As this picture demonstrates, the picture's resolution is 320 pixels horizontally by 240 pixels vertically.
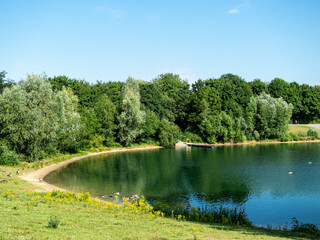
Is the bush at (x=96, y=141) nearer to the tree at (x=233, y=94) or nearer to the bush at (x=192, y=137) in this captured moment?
the bush at (x=192, y=137)

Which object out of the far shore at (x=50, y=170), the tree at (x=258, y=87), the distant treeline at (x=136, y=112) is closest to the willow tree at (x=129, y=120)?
the distant treeline at (x=136, y=112)

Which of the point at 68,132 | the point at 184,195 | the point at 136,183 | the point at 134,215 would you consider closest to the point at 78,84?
the point at 68,132

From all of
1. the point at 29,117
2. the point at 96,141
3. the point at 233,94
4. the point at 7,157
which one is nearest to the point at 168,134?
the point at 96,141

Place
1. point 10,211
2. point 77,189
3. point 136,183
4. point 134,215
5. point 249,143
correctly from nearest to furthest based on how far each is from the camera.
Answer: point 10,211, point 134,215, point 77,189, point 136,183, point 249,143

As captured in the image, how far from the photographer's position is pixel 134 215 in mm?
18078

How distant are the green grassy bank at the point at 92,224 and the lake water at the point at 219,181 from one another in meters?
8.32

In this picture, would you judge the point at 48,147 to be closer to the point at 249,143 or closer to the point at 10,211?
the point at 10,211

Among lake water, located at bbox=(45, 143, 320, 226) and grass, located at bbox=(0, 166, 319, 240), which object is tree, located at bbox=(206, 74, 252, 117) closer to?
lake water, located at bbox=(45, 143, 320, 226)

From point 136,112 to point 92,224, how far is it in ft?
186

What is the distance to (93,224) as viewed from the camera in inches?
561

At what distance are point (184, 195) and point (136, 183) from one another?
8520 millimetres

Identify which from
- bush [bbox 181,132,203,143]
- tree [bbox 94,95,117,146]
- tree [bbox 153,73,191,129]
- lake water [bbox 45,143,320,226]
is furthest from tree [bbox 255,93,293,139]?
tree [bbox 94,95,117,146]

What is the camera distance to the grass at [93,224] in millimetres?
11430

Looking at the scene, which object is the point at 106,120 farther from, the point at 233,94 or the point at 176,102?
the point at 233,94
